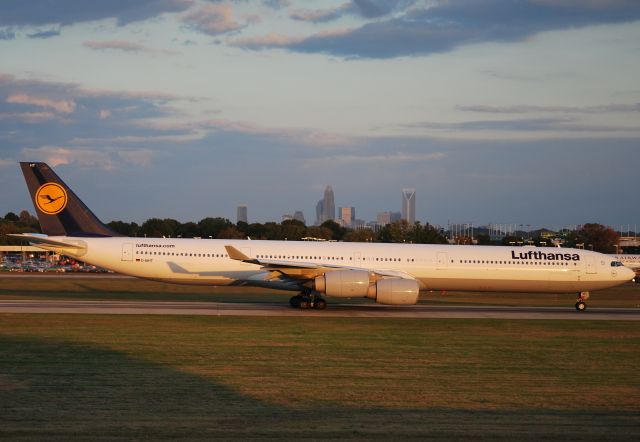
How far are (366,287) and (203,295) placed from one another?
12.6 m

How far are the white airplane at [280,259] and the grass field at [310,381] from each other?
284 inches

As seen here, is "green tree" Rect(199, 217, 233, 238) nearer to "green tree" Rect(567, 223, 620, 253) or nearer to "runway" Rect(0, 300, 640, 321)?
"green tree" Rect(567, 223, 620, 253)

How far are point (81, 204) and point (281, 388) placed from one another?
21366mm

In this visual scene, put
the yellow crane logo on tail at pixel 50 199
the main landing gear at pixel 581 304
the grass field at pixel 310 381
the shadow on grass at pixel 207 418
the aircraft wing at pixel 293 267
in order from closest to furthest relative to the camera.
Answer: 1. the shadow on grass at pixel 207 418
2. the grass field at pixel 310 381
3. the aircraft wing at pixel 293 267
4. the main landing gear at pixel 581 304
5. the yellow crane logo on tail at pixel 50 199

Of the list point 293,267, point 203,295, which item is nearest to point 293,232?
point 203,295

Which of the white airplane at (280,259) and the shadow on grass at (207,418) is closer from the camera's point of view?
the shadow on grass at (207,418)

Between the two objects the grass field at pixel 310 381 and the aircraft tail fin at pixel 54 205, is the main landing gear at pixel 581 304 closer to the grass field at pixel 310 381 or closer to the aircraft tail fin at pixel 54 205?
the grass field at pixel 310 381

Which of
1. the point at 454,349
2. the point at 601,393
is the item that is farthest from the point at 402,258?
the point at 601,393

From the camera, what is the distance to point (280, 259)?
30750 millimetres

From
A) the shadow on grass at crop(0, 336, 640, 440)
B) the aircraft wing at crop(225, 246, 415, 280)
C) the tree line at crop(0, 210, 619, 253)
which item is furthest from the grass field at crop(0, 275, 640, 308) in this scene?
the tree line at crop(0, 210, 619, 253)

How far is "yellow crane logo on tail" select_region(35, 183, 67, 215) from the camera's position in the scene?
31.5 metres

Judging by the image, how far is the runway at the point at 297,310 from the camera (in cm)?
2662

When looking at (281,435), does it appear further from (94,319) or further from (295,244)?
(295,244)

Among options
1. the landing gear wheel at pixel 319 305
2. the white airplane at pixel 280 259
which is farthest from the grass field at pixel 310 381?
the white airplane at pixel 280 259
